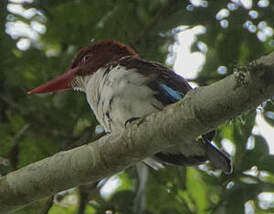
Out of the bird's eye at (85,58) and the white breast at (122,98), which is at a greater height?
the white breast at (122,98)

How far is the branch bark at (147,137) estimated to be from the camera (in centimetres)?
193

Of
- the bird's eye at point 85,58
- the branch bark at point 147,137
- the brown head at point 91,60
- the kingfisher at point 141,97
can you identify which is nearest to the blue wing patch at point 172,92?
the kingfisher at point 141,97

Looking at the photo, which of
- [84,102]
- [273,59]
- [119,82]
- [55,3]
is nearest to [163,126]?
[273,59]

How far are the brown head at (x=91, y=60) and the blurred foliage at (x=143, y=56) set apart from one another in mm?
259

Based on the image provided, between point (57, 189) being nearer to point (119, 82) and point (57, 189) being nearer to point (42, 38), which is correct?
point (119, 82)

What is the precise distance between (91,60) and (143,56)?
2.02 feet

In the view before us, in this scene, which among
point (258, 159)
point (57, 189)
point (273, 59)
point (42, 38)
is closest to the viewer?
point (273, 59)

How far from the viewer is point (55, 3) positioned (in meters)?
4.14

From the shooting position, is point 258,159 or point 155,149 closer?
point 155,149

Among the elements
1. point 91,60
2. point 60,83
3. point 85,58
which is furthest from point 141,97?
point 60,83

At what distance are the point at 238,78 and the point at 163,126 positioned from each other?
38cm

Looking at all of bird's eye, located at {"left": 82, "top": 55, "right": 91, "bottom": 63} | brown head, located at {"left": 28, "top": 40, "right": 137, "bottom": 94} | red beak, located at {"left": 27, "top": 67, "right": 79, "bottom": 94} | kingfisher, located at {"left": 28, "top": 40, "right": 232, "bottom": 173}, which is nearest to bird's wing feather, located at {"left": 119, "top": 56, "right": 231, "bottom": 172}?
kingfisher, located at {"left": 28, "top": 40, "right": 232, "bottom": 173}

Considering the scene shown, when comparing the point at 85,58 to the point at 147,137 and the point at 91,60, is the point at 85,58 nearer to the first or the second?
the point at 91,60

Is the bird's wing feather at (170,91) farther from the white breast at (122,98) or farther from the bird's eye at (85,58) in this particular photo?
the bird's eye at (85,58)
